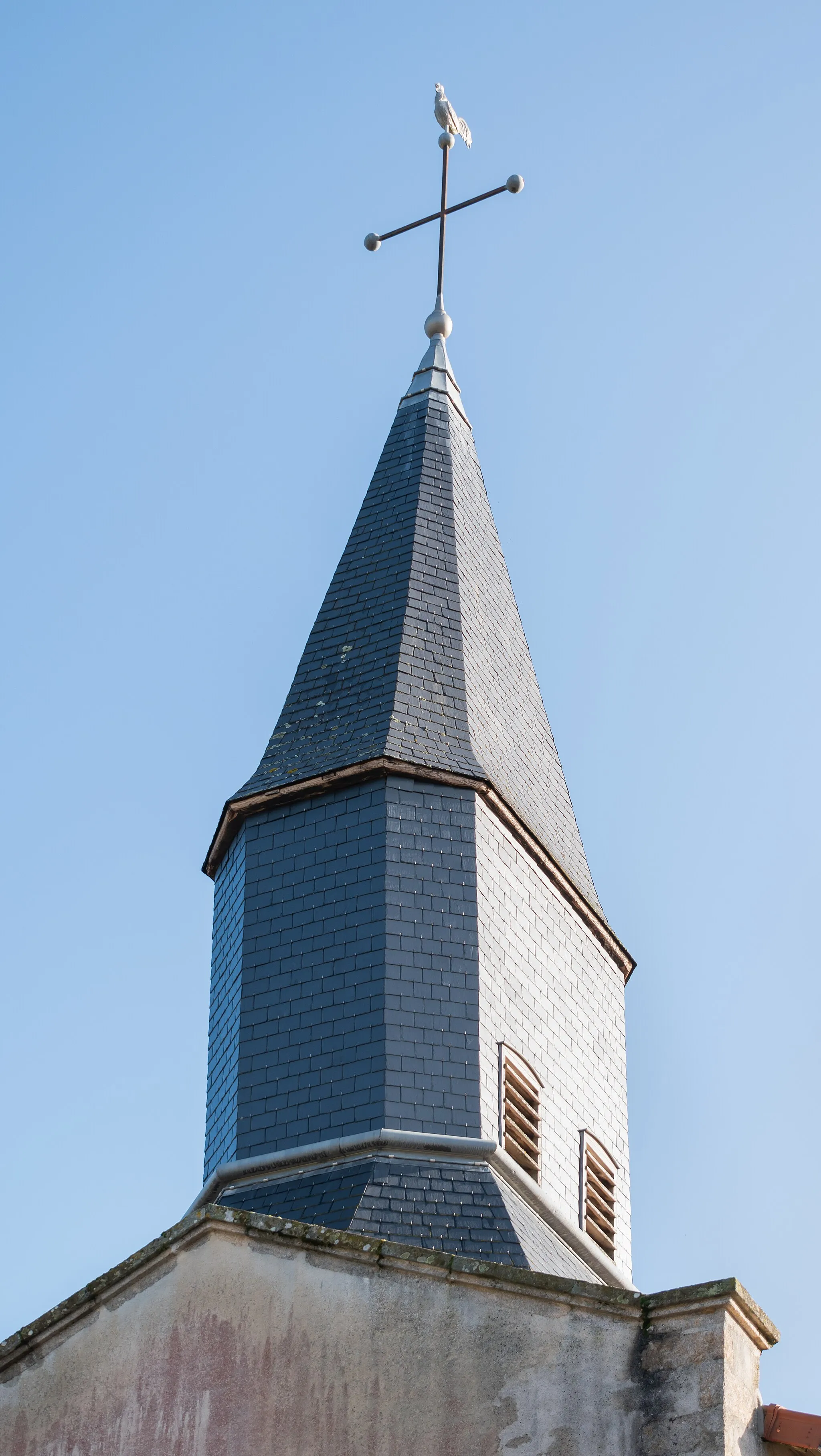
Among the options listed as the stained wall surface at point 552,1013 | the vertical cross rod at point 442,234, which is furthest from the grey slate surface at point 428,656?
the vertical cross rod at point 442,234

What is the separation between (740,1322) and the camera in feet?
44.0

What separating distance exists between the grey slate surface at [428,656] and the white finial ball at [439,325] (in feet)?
4.59

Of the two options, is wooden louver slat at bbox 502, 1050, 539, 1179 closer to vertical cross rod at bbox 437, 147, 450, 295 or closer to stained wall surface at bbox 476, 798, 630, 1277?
stained wall surface at bbox 476, 798, 630, 1277

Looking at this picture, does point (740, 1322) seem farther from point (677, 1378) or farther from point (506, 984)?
point (506, 984)

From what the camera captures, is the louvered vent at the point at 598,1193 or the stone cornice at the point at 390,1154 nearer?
the stone cornice at the point at 390,1154

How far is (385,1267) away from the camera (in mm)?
14023

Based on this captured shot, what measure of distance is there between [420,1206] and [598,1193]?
9.63 feet

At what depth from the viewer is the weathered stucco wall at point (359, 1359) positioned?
43.7ft

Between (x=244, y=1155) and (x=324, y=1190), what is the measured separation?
3.21ft

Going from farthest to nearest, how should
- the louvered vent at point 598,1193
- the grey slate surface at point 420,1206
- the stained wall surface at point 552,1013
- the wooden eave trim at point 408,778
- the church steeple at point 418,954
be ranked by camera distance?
the wooden eave trim at point 408,778
the louvered vent at point 598,1193
the stained wall surface at point 552,1013
the church steeple at point 418,954
the grey slate surface at point 420,1206

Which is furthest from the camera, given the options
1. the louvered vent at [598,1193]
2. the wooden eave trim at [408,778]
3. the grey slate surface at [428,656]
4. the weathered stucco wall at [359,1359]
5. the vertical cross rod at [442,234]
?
the vertical cross rod at [442,234]

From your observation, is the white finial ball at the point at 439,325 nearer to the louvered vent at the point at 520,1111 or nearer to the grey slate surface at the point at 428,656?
the grey slate surface at the point at 428,656

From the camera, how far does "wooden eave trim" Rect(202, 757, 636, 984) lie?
19875 millimetres

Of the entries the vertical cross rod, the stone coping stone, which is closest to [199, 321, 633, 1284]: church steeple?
the stone coping stone
